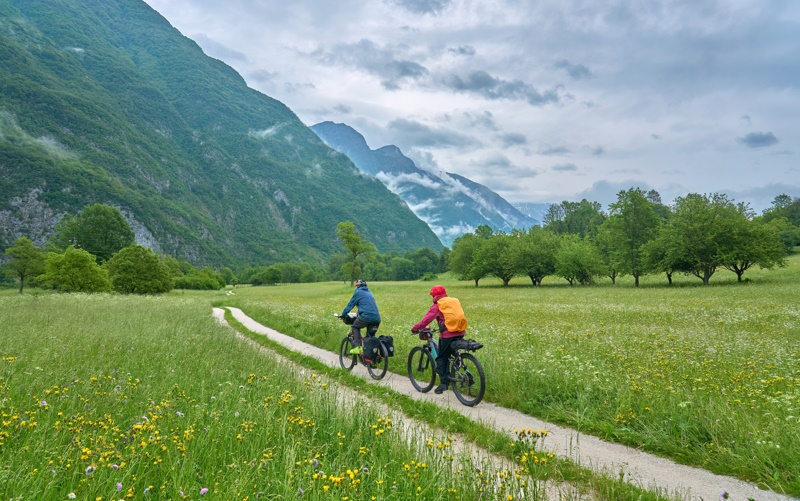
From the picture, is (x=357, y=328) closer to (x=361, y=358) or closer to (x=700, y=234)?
(x=361, y=358)

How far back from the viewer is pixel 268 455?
3910 millimetres

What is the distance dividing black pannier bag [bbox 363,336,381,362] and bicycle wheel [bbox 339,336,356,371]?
3.62 ft

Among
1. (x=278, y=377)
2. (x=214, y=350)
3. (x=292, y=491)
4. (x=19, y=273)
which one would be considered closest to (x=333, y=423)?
(x=292, y=491)

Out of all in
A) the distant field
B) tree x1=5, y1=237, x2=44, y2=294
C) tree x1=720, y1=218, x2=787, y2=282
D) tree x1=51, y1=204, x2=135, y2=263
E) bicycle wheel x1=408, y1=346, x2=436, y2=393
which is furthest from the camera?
tree x1=51, y1=204, x2=135, y2=263

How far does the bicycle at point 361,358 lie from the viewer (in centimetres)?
1059

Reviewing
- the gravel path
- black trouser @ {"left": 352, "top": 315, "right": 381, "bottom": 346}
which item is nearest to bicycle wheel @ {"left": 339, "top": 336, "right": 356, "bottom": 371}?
black trouser @ {"left": 352, "top": 315, "right": 381, "bottom": 346}

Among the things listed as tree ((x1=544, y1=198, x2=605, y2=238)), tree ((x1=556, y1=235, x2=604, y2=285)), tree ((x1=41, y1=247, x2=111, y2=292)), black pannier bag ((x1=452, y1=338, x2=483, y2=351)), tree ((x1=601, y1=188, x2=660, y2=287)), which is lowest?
tree ((x1=41, y1=247, x2=111, y2=292))

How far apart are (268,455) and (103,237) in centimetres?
10155

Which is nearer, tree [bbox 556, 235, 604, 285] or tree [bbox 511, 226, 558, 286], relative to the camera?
tree [bbox 556, 235, 604, 285]

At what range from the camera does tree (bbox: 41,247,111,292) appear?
46.2 m

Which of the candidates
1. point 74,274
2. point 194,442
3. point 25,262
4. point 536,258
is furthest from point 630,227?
point 25,262

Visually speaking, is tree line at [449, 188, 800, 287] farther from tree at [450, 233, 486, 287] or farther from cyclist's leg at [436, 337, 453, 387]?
cyclist's leg at [436, 337, 453, 387]

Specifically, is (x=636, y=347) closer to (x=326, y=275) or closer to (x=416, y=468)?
(x=416, y=468)

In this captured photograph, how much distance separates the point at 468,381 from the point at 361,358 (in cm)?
394
